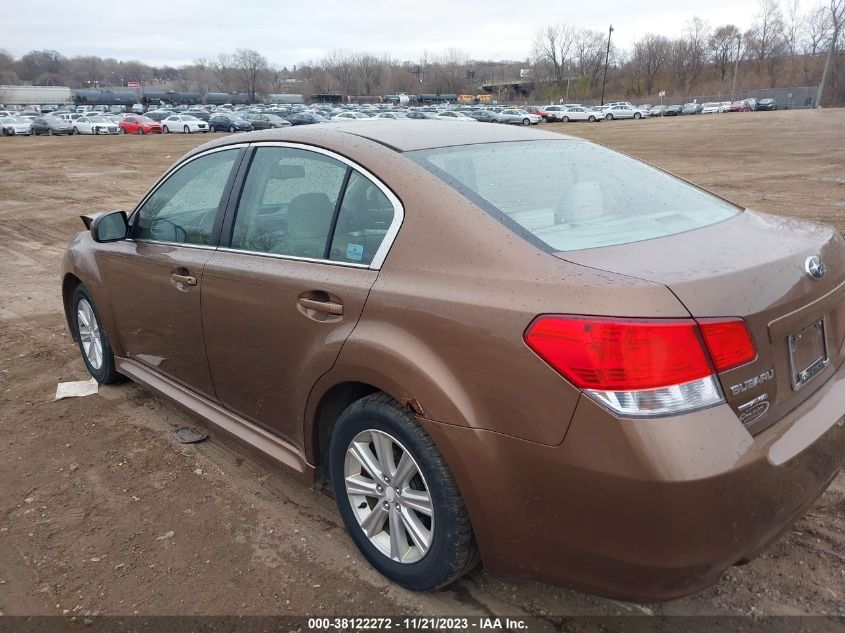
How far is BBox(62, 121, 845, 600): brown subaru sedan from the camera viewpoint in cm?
183

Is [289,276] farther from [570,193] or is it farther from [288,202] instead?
[570,193]

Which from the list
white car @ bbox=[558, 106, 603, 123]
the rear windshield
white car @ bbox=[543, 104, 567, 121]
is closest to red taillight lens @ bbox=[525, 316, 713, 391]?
the rear windshield

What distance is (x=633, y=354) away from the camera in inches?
71.4

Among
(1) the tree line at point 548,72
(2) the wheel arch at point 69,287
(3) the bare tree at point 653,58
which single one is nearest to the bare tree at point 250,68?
(1) the tree line at point 548,72

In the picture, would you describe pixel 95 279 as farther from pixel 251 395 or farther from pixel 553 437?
pixel 553 437

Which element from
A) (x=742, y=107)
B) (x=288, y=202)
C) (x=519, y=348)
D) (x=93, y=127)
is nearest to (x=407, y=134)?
(x=288, y=202)

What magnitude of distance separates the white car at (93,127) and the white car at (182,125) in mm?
3489

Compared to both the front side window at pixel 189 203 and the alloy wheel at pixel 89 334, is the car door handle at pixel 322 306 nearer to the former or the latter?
the front side window at pixel 189 203

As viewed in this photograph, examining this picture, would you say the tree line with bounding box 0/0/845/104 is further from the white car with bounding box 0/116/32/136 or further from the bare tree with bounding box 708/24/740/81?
the white car with bounding box 0/116/32/136

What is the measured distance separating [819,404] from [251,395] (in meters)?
2.30

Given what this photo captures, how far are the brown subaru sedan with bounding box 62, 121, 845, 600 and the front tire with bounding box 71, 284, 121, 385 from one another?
1.43m

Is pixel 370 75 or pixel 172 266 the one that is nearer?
pixel 172 266

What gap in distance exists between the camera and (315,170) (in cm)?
287

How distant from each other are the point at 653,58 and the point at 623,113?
5287 centimetres
